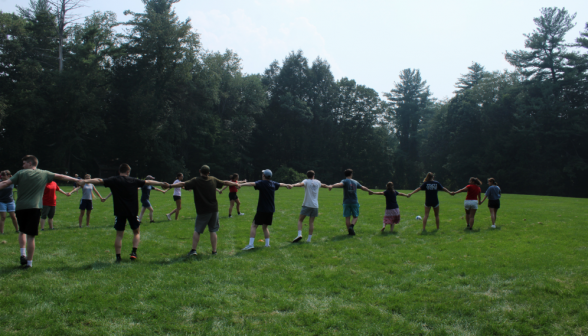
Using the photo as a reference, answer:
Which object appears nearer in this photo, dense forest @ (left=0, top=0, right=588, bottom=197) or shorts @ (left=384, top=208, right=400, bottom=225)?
shorts @ (left=384, top=208, right=400, bottom=225)

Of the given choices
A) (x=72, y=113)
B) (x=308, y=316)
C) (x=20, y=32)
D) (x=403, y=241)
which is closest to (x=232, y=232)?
(x=403, y=241)

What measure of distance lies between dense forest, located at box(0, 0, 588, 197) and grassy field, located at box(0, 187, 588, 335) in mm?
39860

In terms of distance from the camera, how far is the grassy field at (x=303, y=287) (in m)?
5.22

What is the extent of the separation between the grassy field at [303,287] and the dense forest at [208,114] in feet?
131

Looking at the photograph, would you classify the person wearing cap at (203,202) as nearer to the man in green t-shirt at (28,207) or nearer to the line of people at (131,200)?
the line of people at (131,200)

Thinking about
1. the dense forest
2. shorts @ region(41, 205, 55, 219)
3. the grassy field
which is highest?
the dense forest

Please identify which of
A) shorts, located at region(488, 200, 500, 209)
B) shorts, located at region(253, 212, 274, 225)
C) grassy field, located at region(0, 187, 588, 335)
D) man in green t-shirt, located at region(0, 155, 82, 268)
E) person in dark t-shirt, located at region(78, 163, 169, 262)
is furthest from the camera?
shorts, located at region(488, 200, 500, 209)

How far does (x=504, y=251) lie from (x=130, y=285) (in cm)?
862

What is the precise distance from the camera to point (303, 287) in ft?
22.3

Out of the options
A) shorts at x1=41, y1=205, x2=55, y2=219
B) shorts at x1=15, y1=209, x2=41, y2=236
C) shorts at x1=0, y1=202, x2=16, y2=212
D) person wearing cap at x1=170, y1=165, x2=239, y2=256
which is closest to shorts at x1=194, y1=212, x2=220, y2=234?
person wearing cap at x1=170, y1=165, x2=239, y2=256

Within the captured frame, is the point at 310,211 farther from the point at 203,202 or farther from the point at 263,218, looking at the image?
the point at 203,202

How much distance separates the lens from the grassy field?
5.22 meters

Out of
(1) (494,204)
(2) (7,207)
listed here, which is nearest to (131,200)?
(2) (7,207)

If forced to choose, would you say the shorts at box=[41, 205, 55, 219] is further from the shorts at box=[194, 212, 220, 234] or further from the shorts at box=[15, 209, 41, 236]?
the shorts at box=[194, 212, 220, 234]
